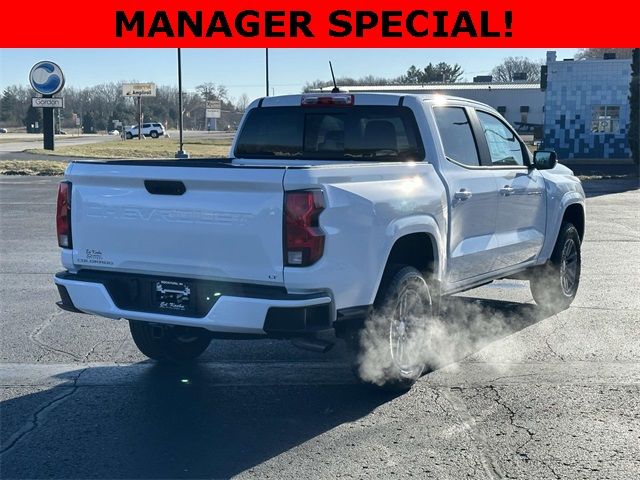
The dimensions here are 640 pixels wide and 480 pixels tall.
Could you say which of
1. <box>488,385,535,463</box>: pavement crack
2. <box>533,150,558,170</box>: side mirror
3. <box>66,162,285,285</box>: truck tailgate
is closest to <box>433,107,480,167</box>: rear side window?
<box>533,150,558,170</box>: side mirror

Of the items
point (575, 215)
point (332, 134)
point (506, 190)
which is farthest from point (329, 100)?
point (575, 215)

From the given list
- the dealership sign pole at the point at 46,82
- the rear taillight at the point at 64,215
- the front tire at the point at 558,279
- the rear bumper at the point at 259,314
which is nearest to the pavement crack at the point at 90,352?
the rear taillight at the point at 64,215

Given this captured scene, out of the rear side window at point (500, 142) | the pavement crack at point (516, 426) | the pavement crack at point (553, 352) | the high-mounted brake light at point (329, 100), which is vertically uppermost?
the high-mounted brake light at point (329, 100)

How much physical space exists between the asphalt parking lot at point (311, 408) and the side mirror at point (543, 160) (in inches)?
55.6

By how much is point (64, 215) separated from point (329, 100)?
2.26 m

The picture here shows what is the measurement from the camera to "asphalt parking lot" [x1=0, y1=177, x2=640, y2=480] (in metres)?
4.51

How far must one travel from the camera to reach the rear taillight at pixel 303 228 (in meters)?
4.83

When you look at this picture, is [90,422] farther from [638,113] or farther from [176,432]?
[638,113]

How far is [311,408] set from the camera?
17.9 ft

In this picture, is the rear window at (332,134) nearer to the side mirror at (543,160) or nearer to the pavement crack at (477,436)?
the pavement crack at (477,436)

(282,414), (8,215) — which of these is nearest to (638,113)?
(8,215)

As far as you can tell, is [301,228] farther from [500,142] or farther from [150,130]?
[150,130]

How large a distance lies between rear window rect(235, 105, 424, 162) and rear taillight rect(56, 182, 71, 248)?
1.92 m

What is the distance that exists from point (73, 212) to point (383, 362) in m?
2.20
